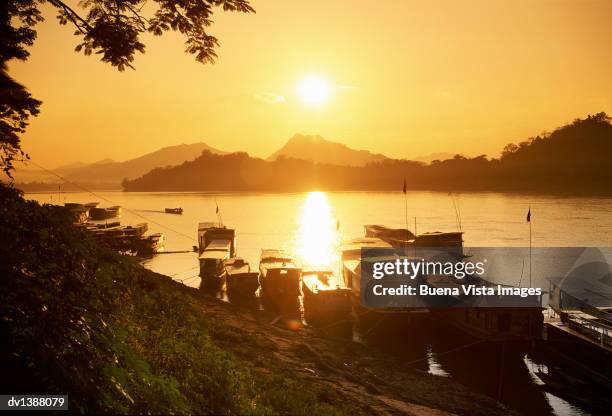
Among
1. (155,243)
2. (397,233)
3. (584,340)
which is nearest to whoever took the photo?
(584,340)

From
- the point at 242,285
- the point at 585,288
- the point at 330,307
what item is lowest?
the point at 585,288

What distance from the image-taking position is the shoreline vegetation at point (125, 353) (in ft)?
28.6

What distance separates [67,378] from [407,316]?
1384 inches

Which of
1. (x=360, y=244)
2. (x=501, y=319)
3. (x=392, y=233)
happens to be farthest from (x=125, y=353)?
(x=392, y=233)

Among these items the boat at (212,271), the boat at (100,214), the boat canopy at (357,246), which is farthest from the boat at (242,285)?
the boat at (100,214)

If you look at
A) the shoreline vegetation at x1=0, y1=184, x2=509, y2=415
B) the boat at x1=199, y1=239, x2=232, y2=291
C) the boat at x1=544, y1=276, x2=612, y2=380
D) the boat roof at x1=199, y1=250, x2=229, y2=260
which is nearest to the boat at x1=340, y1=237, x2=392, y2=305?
the boat at x1=199, y1=239, x2=232, y2=291

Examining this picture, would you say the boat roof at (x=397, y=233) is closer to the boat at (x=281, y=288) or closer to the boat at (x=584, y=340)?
the boat at (x=281, y=288)

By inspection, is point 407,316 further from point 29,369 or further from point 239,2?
point 29,369

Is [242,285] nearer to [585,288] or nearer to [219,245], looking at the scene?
[219,245]

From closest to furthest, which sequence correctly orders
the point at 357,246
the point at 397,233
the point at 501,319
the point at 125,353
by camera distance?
the point at 125,353 → the point at 501,319 → the point at 357,246 → the point at 397,233

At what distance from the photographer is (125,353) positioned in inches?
441

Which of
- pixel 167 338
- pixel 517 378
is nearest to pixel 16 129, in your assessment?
pixel 167 338

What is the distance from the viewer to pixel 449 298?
132 ft

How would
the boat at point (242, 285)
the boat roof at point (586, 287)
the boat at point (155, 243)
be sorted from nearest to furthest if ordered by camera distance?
the boat at point (242, 285) → the boat roof at point (586, 287) → the boat at point (155, 243)
